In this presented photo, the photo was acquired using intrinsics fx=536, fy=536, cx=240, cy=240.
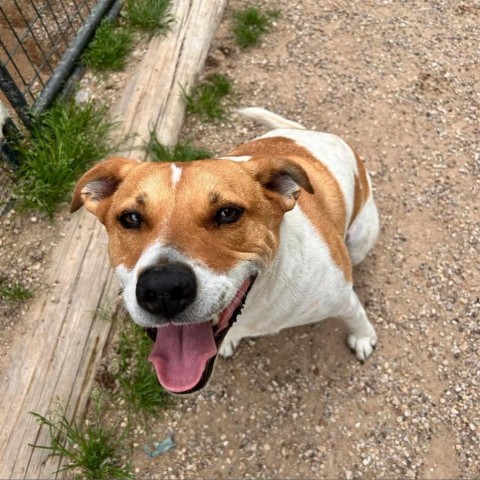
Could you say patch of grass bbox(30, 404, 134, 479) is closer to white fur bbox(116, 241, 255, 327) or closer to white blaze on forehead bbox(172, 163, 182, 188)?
white fur bbox(116, 241, 255, 327)

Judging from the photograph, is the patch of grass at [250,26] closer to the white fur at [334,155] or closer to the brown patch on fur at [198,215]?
the white fur at [334,155]

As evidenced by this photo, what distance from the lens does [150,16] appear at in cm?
567

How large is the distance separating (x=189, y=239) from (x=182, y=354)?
2.20 feet

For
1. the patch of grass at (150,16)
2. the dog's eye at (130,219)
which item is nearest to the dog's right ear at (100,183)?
the dog's eye at (130,219)

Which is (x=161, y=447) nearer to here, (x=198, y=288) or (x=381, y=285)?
(x=198, y=288)

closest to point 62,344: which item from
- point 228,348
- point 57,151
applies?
point 228,348

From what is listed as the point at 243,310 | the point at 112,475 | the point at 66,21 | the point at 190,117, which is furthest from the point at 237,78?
the point at 112,475

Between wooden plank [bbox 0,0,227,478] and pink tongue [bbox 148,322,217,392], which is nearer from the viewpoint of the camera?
pink tongue [bbox 148,322,217,392]

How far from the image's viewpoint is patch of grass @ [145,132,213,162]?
192 inches

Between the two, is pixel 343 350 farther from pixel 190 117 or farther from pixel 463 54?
pixel 463 54

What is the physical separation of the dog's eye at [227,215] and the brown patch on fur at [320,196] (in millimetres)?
712

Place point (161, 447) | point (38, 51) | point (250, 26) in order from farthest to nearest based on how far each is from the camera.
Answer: point (250, 26)
point (38, 51)
point (161, 447)

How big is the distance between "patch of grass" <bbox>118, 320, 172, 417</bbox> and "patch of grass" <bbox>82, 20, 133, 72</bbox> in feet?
9.34

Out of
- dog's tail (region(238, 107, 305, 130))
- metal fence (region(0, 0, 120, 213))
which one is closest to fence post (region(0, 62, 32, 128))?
metal fence (region(0, 0, 120, 213))
